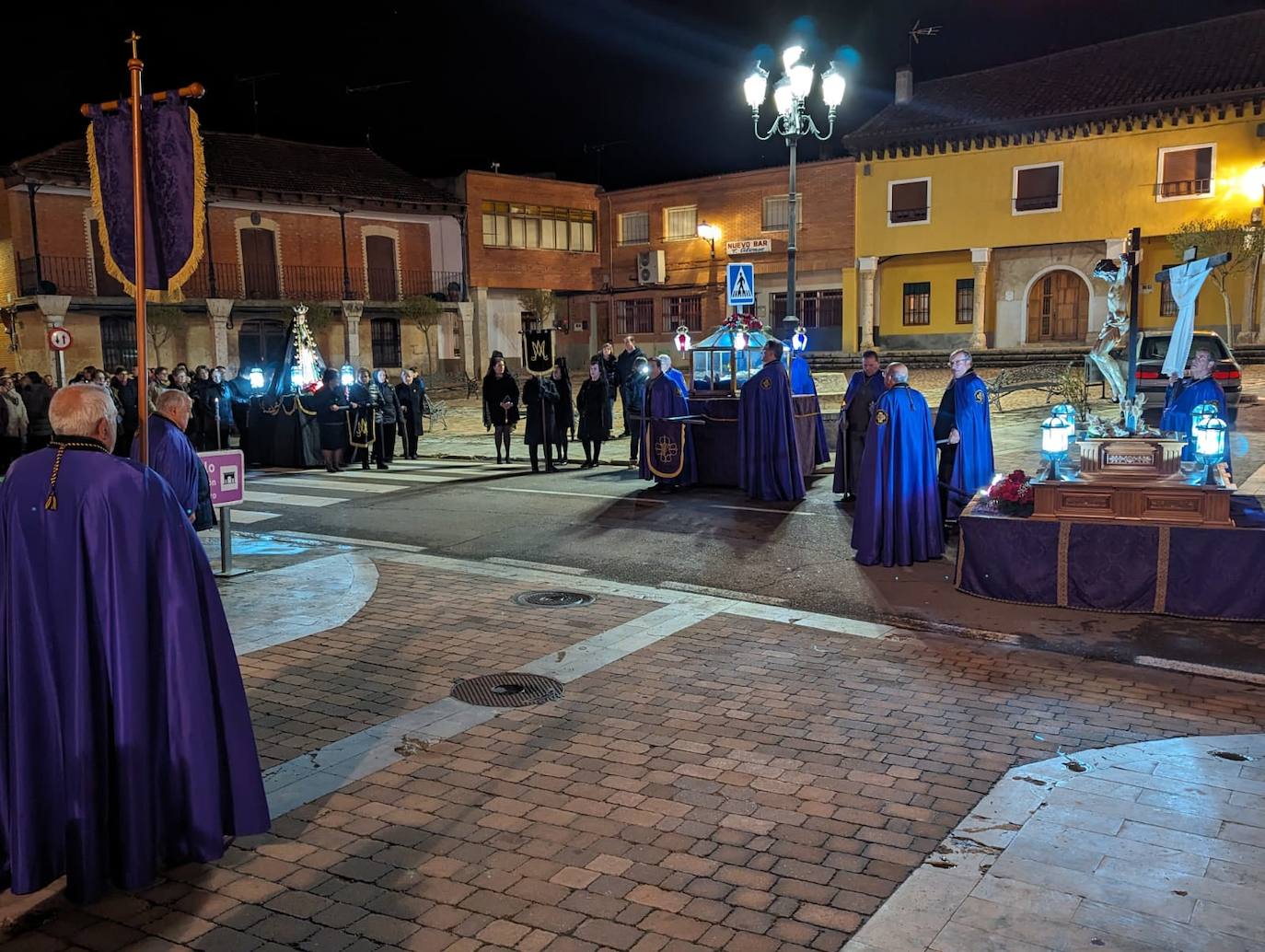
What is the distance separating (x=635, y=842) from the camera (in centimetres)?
419

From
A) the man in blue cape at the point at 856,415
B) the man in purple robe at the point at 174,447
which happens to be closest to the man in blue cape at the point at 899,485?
the man in blue cape at the point at 856,415

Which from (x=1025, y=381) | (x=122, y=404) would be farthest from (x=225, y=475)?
(x=1025, y=381)

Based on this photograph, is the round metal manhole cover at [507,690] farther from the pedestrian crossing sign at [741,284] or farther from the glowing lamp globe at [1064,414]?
the pedestrian crossing sign at [741,284]

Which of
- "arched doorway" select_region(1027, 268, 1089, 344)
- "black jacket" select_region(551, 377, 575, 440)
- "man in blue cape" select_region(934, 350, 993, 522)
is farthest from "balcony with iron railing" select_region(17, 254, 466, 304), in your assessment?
"man in blue cape" select_region(934, 350, 993, 522)

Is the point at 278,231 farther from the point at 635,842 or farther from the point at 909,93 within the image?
the point at 635,842

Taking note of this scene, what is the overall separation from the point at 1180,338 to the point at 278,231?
3362 centimetres

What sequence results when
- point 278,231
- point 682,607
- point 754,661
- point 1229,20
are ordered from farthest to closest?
point 278,231, point 1229,20, point 682,607, point 754,661

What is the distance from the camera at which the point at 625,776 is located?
484 centimetres

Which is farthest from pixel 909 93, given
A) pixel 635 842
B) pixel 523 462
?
pixel 635 842

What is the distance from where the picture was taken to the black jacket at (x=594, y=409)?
1711 cm

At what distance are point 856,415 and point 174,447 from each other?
25.4 ft

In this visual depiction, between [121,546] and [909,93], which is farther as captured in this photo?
[909,93]

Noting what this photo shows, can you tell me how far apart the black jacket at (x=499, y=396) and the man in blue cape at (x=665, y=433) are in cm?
442

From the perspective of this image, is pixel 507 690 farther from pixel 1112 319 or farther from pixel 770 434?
pixel 1112 319
